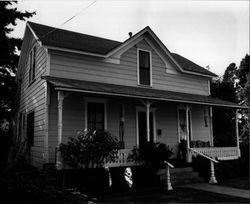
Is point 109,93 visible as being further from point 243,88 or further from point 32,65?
point 243,88

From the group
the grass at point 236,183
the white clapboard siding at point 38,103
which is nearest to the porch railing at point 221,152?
the grass at point 236,183

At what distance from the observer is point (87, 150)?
9500 mm

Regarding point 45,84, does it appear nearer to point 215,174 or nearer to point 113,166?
point 113,166

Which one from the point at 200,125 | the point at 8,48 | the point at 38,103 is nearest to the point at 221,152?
the point at 200,125

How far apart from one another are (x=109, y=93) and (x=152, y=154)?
2933 mm

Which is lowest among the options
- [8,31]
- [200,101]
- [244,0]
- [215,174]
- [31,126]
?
[215,174]

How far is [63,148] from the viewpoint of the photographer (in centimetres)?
966

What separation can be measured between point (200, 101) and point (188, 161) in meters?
2.84

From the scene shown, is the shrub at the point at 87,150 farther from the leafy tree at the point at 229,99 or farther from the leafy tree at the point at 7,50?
the leafy tree at the point at 229,99

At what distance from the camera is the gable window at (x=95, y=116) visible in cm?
1232

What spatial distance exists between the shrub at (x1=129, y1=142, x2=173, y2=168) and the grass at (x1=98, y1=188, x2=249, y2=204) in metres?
1.64

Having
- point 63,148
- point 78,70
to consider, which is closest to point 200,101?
point 78,70

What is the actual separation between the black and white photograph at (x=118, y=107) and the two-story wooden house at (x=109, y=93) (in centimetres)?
5

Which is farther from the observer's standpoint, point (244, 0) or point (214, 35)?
point (214, 35)
